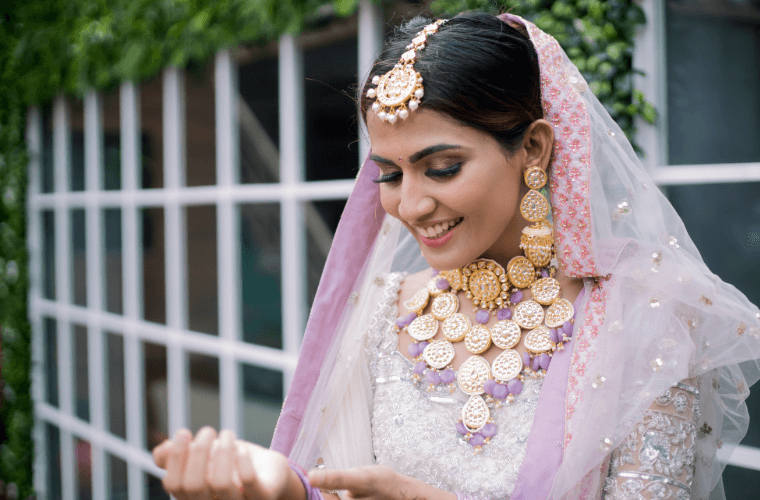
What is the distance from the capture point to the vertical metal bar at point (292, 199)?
7.59 ft

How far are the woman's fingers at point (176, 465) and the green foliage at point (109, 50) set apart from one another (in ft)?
3.34

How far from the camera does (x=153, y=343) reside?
3160 millimetres

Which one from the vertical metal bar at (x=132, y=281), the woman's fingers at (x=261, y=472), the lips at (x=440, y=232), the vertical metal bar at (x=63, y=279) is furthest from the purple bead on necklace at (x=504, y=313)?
the vertical metal bar at (x=63, y=279)

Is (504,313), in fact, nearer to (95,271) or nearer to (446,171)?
(446,171)

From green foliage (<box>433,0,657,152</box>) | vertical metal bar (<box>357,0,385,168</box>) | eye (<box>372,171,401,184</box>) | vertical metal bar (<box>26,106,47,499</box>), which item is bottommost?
vertical metal bar (<box>26,106,47,499</box>)

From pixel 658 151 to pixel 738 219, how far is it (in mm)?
246

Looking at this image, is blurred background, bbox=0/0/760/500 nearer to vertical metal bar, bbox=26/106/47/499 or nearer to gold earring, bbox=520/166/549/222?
vertical metal bar, bbox=26/106/47/499

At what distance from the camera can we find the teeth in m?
1.04

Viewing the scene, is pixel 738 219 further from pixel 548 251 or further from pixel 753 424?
pixel 548 251

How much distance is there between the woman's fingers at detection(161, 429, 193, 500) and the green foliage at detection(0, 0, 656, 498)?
1.02 metres

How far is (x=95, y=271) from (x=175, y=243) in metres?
0.92

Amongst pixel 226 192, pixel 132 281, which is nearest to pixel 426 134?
pixel 226 192

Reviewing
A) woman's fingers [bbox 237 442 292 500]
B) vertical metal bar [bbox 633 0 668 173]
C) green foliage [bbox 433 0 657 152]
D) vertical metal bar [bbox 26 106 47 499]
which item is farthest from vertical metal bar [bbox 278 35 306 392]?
vertical metal bar [bbox 26 106 47 499]

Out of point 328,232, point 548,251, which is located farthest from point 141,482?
point 548,251
